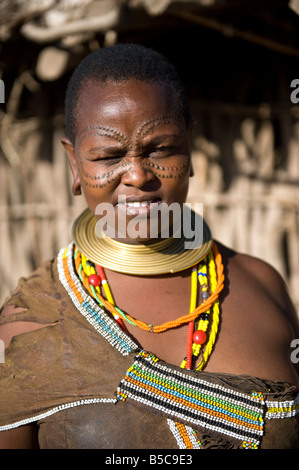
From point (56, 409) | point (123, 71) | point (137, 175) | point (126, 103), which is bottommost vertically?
point (56, 409)

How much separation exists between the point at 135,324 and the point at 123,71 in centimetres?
96

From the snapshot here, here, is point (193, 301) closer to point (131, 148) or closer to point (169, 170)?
point (169, 170)

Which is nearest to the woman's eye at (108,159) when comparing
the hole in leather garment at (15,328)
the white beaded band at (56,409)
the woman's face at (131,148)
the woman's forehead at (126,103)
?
the woman's face at (131,148)

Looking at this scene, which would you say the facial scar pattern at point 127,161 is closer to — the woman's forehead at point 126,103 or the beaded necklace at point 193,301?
the woman's forehead at point 126,103

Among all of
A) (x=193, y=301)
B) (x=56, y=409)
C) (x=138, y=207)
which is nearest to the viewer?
(x=56, y=409)

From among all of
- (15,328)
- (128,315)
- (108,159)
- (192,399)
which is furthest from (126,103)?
(192,399)

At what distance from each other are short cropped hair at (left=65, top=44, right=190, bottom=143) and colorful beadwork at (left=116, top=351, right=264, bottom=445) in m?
0.98

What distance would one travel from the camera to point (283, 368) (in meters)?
2.02

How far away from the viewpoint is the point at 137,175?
73.7 inches

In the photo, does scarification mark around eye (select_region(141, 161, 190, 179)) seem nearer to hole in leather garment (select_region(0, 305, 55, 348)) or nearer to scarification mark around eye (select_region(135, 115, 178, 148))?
scarification mark around eye (select_region(135, 115, 178, 148))

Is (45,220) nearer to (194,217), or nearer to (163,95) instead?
(194,217)

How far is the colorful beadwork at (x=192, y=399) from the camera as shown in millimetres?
1807

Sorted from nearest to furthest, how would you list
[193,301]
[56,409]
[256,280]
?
1. [56,409]
2. [193,301]
3. [256,280]

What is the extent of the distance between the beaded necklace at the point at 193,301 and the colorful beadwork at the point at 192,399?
99 mm
